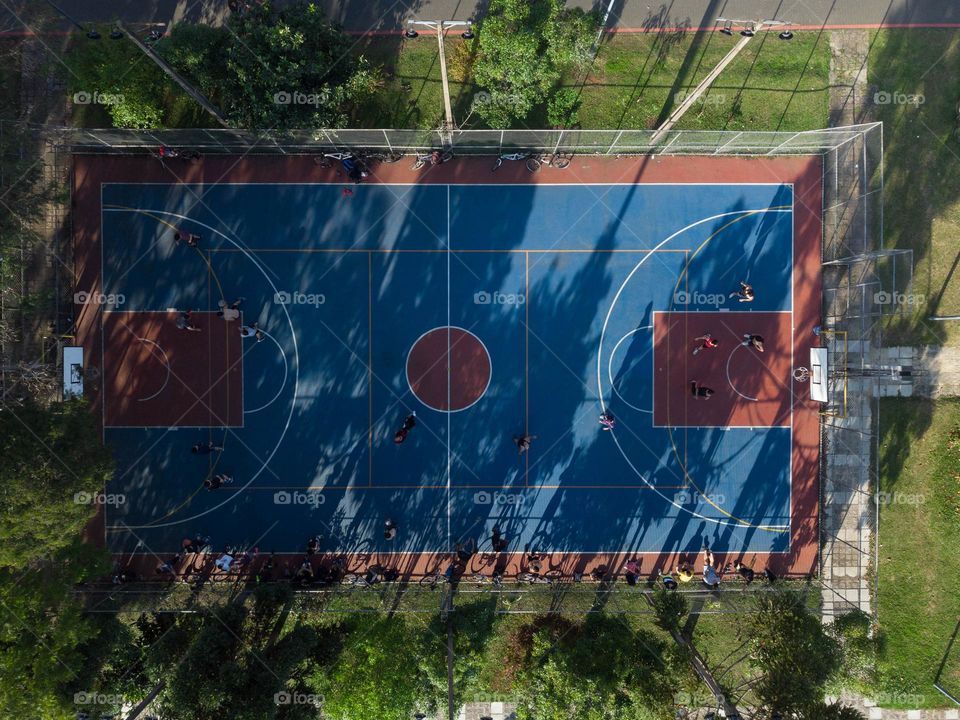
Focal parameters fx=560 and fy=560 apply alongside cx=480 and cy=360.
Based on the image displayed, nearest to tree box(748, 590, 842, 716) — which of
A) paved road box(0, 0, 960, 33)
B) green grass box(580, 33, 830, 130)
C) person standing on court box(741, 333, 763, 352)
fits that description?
person standing on court box(741, 333, 763, 352)

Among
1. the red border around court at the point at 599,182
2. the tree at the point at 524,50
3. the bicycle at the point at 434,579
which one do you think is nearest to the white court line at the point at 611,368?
the red border around court at the point at 599,182

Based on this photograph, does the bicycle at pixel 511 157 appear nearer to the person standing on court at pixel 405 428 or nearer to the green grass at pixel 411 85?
the green grass at pixel 411 85

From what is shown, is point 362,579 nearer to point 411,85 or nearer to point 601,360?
point 601,360

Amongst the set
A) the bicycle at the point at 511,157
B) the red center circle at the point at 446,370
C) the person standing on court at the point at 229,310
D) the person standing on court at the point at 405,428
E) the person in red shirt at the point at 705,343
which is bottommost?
the person standing on court at the point at 405,428

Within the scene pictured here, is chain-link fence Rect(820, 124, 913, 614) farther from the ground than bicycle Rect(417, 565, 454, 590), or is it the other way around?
chain-link fence Rect(820, 124, 913, 614)

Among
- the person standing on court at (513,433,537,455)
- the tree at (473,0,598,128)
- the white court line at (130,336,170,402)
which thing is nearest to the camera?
the tree at (473,0,598,128)

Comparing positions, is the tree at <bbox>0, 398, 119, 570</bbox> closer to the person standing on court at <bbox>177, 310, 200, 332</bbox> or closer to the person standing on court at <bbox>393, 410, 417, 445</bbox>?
the person standing on court at <bbox>177, 310, 200, 332</bbox>
